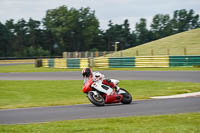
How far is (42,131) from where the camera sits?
8391 millimetres

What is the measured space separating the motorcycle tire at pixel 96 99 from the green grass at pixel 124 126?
9.53ft

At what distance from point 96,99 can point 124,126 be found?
13.9 feet

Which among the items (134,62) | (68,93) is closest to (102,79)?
(68,93)

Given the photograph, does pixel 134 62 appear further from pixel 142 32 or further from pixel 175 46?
pixel 142 32

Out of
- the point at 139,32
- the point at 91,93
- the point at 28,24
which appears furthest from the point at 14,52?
the point at 91,93

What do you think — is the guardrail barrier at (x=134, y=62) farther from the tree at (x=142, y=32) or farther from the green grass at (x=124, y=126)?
the tree at (x=142, y=32)

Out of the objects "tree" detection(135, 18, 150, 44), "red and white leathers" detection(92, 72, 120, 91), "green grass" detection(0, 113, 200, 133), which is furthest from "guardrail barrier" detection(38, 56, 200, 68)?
"tree" detection(135, 18, 150, 44)

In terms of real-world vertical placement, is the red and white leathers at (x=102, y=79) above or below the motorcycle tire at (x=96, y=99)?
above

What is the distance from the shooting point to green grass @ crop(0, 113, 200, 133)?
813cm

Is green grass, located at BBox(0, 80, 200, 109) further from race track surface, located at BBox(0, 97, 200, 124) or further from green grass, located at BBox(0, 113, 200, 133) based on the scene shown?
green grass, located at BBox(0, 113, 200, 133)

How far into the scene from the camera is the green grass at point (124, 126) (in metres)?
8.13

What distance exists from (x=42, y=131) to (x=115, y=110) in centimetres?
369

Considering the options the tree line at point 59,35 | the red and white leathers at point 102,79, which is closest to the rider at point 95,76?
the red and white leathers at point 102,79

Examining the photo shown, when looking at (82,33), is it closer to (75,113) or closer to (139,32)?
(139,32)
